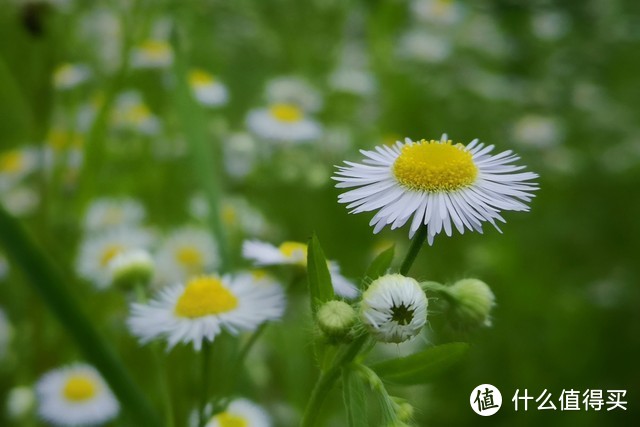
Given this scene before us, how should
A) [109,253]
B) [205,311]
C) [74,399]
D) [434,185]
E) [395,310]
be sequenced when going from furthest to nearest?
[109,253] < [74,399] < [205,311] < [434,185] < [395,310]

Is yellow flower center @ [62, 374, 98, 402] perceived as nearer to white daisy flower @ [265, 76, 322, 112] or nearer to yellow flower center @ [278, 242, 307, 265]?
yellow flower center @ [278, 242, 307, 265]

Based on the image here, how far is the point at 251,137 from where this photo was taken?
1.61m

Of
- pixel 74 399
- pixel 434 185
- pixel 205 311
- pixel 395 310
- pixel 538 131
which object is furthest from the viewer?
pixel 538 131

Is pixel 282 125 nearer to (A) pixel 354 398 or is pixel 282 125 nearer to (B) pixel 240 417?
(B) pixel 240 417

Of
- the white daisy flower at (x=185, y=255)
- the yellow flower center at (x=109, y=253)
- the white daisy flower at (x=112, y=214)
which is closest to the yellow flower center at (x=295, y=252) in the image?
the white daisy flower at (x=185, y=255)

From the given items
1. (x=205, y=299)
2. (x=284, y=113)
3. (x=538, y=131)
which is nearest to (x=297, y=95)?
(x=284, y=113)

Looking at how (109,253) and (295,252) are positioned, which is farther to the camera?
(109,253)

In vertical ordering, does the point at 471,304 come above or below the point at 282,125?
below

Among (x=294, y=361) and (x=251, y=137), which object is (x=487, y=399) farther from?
(x=251, y=137)

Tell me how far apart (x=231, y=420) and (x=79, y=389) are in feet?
0.98

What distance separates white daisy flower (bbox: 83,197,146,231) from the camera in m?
1.48

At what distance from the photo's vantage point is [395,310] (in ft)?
1.69

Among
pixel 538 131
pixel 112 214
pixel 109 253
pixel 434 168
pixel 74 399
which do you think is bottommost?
pixel 74 399

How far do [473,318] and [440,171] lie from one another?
0.13 metres
